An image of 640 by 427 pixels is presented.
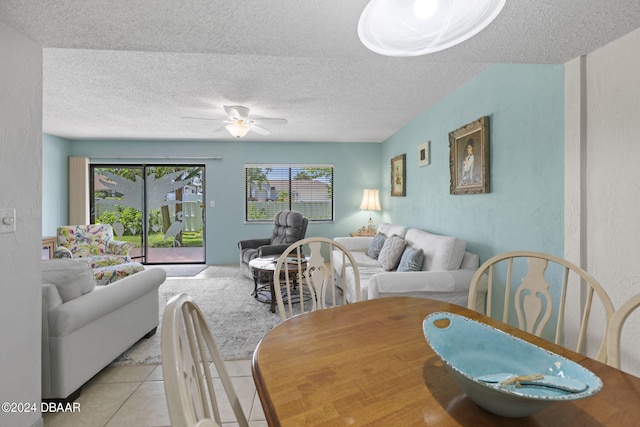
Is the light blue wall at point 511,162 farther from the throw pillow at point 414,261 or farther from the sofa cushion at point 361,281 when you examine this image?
the sofa cushion at point 361,281

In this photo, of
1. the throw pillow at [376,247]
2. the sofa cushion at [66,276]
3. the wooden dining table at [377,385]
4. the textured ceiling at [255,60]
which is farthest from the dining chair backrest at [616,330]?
the throw pillow at [376,247]

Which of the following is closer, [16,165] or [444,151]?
[16,165]

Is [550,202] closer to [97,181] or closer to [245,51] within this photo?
[245,51]

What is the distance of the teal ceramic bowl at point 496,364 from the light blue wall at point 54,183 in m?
6.30

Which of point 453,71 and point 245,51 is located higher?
point 453,71

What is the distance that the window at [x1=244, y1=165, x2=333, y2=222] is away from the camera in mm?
5738

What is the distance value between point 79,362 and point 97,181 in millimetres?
4967

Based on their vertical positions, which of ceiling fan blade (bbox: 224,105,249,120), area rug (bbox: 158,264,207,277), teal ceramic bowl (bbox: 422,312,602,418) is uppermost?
ceiling fan blade (bbox: 224,105,249,120)

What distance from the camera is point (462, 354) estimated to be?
0.76 meters

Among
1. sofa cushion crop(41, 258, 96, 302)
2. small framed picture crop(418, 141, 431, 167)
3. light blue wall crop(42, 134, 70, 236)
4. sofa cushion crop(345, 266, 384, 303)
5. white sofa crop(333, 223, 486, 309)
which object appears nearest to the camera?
sofa cushion crop(41, 258, 96, 302)

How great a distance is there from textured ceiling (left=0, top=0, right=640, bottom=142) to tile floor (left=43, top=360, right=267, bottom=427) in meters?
2.05

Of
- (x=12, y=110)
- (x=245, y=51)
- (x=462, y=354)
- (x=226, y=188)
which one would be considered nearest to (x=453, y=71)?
(x=245, y=51)

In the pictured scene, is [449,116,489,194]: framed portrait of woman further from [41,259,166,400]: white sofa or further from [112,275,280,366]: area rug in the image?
[41,259,166,400]: white sofa

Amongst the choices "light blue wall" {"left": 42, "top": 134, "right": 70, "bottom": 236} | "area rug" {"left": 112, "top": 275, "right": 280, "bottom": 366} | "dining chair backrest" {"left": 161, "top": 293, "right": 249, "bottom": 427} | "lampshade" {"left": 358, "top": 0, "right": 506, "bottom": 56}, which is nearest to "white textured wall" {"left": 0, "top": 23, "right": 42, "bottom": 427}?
"area rug" {"left": 112, "top": 275, "right": 280, "bottom": 366}
